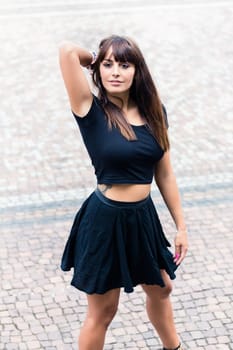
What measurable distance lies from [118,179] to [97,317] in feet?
2.59

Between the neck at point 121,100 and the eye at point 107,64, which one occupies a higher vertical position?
the eye at point 107,64

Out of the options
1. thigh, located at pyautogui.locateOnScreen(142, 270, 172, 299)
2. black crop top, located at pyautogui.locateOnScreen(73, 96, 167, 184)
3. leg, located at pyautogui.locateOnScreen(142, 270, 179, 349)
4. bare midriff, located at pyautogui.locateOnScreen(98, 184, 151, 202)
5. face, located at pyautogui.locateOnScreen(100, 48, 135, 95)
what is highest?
face, located at pyautogui.locateOnScreen(100, 48, 135, 95)

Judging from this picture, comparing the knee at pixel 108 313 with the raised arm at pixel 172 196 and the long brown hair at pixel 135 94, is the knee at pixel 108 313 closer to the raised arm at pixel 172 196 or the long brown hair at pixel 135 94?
the raised arm at pixel 172 196

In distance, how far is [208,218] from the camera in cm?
530

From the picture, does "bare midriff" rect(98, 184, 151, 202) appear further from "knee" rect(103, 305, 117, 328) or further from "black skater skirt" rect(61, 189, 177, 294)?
"knee" rect(103, 305, 117, 328)

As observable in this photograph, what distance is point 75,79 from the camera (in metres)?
2.90

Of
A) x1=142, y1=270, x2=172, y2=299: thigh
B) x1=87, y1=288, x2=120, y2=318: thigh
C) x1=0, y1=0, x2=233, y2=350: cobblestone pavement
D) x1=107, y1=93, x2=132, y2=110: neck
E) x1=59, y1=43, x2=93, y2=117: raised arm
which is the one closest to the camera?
x1=59, y1=43, x2=93, y2=117: raised arm

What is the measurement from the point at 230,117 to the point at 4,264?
12.1 feet

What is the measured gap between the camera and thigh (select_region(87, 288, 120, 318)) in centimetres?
324

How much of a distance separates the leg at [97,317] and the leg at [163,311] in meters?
0.21

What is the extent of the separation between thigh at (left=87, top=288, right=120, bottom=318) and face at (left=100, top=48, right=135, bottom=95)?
1011mm

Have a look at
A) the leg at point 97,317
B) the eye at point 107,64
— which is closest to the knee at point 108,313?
the leg at point 97,317

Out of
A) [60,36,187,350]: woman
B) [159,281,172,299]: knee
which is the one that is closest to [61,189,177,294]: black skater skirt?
[60,36,187,350]: woman

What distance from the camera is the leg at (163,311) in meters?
3.42
